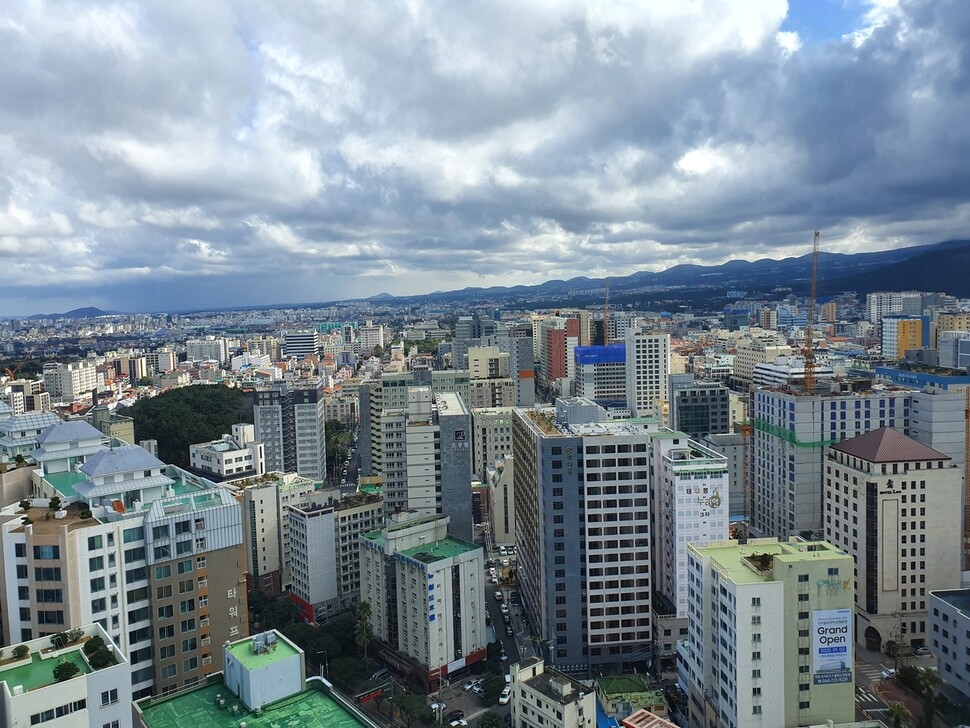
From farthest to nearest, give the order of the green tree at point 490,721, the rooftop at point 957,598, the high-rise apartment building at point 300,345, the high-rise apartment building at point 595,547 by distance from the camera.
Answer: the high-rise apartment building at point 300,345 < the high-rise apartment building at point 595,547 < the rooftop at point 957,598 < the green tree at point 490,721

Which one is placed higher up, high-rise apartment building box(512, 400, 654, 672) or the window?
the window

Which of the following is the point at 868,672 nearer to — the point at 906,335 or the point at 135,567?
the point at 135,567

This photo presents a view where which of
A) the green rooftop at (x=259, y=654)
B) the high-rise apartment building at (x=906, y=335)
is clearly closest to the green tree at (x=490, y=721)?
the green rooftop at (x=259, y=654)

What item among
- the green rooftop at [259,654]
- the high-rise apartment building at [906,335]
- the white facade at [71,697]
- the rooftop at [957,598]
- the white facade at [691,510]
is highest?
the high-rise apartment building at [906,335]

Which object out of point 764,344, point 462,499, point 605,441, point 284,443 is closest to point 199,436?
point 284,443

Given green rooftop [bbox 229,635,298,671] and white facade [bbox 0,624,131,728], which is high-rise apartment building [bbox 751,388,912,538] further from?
white facade [bbox 0,624,131,728]

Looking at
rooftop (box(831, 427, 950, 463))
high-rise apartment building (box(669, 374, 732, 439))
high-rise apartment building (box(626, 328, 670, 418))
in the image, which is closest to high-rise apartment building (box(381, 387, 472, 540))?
rooftop (box(831, 427, 950, 463))

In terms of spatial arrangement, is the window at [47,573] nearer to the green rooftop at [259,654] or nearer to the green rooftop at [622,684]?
the green rooftop at [259,654]
